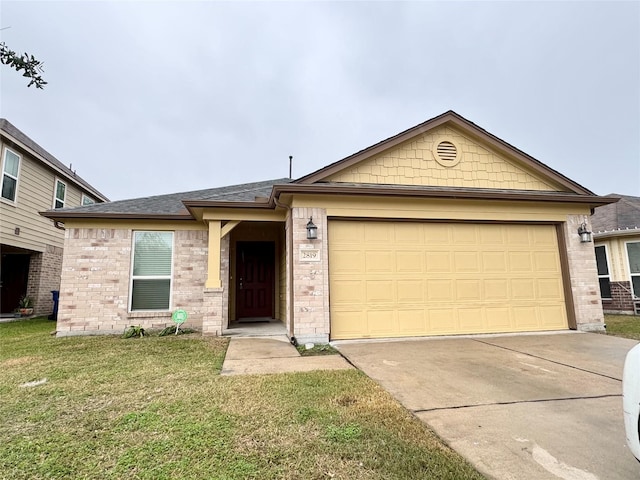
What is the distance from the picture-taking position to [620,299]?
10.7 m

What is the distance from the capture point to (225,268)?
7641mm

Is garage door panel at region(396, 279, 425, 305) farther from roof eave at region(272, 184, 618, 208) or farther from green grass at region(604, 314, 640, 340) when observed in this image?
green grass at region(604, 314, 640, 340)

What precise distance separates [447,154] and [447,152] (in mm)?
47

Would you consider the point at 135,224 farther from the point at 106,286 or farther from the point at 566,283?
the point at 566,283

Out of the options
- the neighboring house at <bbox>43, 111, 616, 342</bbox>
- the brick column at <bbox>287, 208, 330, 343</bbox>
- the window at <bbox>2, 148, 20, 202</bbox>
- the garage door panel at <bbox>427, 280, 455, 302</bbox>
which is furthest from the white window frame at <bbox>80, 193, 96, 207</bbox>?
the garage door panel at <bbox>427, 280, 455, 302</bbox>

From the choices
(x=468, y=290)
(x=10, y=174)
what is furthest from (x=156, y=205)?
(x=468, y=290)

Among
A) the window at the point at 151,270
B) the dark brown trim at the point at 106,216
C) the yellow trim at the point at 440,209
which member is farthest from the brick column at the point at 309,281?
the window at the point at 151,270

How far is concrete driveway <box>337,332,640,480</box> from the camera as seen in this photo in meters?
2.14

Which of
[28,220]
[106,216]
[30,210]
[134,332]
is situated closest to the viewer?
[134,332]

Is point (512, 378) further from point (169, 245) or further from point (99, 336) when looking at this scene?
point (99, 336)

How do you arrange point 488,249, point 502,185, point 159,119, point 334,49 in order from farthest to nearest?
point 159,119, point 334,49, point 502,185, point 488,249

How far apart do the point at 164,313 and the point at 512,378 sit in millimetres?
7077

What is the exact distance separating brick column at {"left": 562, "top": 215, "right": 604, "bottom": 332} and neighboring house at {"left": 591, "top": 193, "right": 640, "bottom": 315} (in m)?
4.53

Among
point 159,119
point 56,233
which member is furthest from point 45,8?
point 159,119
